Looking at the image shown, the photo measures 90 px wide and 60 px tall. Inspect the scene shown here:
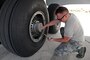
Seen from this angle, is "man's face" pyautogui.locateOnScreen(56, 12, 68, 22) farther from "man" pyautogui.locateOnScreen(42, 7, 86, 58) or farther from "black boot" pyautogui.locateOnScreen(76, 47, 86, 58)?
"black boot" pyautogui.locateOnScreen(76, 47, 86, 58)

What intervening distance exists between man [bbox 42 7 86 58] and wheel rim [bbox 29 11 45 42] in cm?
8

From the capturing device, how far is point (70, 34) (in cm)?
239

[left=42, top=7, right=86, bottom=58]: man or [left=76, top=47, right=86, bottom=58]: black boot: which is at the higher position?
[left=42, top=7, right=86, bottom=58]: man

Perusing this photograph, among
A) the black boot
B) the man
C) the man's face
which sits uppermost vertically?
the man's face

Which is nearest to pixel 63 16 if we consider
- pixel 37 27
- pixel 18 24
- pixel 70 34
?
pixel 70 34

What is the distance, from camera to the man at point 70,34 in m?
2.38

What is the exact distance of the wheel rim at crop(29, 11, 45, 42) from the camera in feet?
7.64

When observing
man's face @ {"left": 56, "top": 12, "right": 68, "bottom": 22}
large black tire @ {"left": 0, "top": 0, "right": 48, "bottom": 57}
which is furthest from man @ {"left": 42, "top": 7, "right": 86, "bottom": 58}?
large black tire @ {"left": 0, "top": 0, "right": 48, "bottom": 57}

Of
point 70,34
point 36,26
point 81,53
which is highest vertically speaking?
point 36,26

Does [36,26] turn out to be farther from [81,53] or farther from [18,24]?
[81,53]

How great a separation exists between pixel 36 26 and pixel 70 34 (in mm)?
378

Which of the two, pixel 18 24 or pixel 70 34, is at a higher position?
pixel 18 24

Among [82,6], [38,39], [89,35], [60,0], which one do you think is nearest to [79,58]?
[38,39]

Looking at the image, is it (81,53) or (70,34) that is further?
(81,53)
